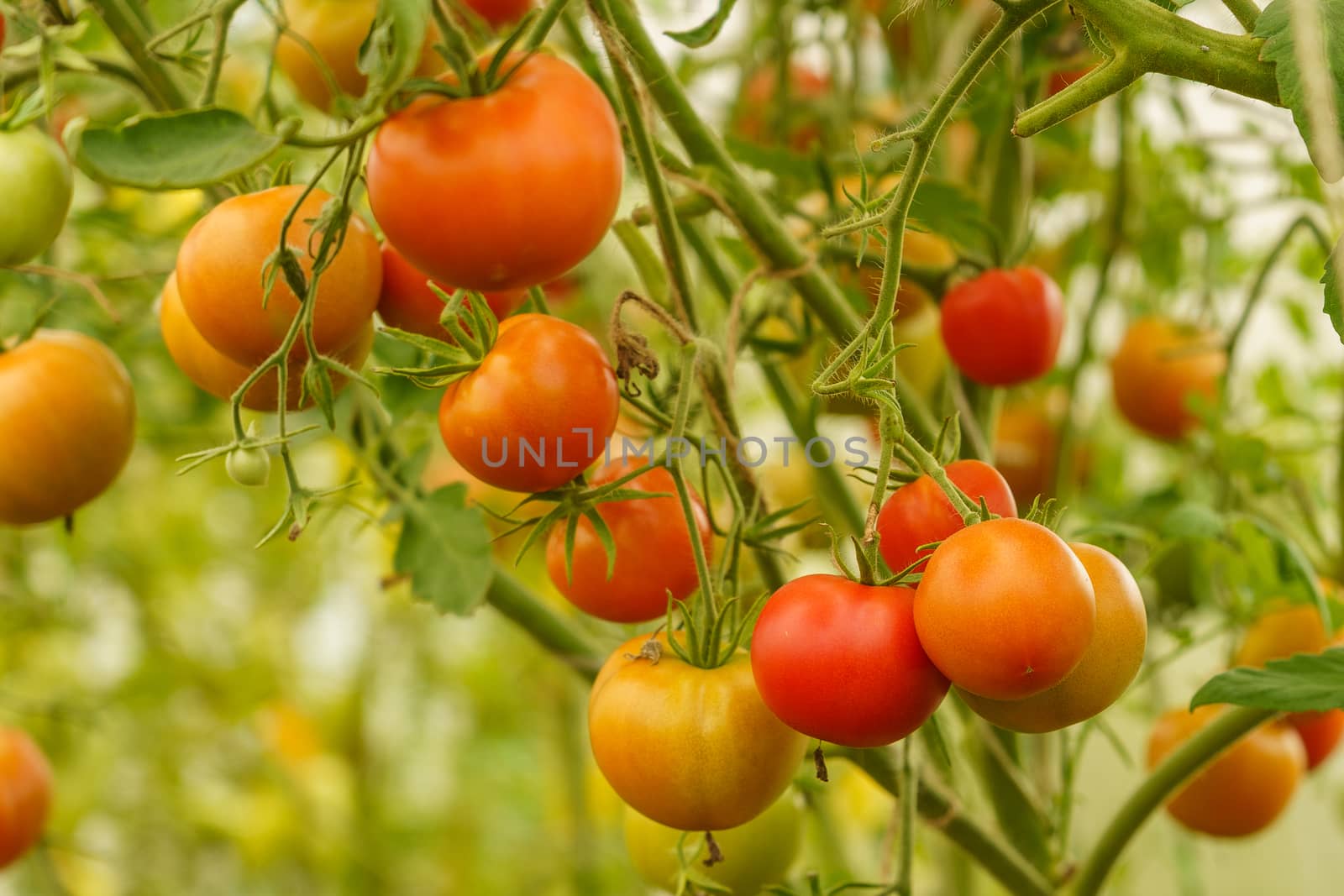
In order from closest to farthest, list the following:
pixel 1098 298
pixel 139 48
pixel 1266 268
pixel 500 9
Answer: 1. pixel 139 48
2. pixel 500 9
3. pixel 1266 268
4. pixel 1098 298

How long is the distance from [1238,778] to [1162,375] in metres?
0.41

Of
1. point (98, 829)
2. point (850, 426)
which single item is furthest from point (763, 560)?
point (98, 829)

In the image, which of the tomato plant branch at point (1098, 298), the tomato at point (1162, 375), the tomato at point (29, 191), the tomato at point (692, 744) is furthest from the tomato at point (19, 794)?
the tomato at point (1162, 375)

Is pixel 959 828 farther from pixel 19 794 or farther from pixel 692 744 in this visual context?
pixel 19 794

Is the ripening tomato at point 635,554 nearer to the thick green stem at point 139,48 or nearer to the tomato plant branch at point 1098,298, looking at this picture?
the thick green stem at point 139,48

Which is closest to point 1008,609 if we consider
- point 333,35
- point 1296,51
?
point 1296,51

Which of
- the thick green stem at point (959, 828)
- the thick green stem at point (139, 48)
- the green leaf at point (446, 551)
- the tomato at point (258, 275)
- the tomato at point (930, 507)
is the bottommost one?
the thick green stem at point (959, 828)

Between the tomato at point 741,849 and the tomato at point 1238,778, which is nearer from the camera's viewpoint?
the tomato at point 741,849

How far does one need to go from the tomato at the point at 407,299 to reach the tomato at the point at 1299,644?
56cm

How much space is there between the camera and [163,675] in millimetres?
1529

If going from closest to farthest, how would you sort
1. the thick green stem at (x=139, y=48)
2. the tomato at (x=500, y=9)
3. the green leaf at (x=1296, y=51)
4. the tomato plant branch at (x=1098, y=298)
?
1. the green leaf at (x=1296, y=51)
2. the thick green stem at (x=139, y=48)
3. the tomato at (x=500, y=9)
4. the tomato plant branch at (x=1098, y=298)

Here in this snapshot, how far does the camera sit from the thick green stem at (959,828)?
23.2 inches

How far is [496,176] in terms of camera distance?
1.28 ft

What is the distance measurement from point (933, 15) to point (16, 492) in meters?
0.77
